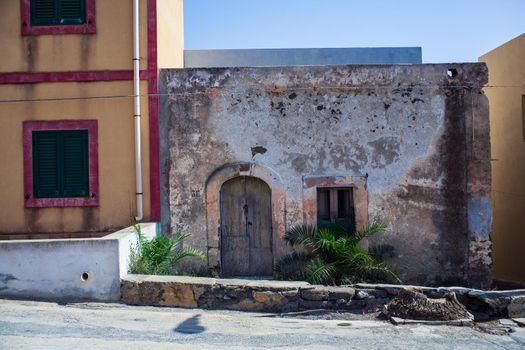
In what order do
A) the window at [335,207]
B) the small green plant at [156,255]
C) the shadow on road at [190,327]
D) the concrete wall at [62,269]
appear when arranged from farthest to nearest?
the window at [335,207] < the small green plant at [156,255] < the concrete wall at [62,269] < the shadow on road at [190,327]

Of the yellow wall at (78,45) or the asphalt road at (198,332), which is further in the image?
the yellow wall at (78,45)

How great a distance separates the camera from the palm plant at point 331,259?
980 centimetres

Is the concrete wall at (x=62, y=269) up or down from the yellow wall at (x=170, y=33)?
down

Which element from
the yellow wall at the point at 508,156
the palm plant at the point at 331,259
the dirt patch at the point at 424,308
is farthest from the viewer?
the yellow wall at the point at 508,156

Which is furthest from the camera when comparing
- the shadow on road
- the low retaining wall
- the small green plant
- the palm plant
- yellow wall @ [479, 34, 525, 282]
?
yellow wall @ [479, 34, 525, 282]

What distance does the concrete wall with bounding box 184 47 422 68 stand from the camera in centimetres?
1391

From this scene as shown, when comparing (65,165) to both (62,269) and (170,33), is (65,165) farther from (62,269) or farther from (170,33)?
(170,33)

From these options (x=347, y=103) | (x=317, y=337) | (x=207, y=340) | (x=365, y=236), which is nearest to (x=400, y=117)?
(x=347, y=103)

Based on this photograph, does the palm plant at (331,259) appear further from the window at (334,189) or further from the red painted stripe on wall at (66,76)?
the red painted stripe on wall at (66,76)

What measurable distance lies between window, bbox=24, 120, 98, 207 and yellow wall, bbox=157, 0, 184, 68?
1.96 metres

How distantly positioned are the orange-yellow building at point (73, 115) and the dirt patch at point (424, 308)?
471cm

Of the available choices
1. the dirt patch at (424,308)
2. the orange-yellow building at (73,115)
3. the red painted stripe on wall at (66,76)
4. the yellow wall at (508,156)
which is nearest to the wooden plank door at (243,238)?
the orange-yellow building at (73,115)

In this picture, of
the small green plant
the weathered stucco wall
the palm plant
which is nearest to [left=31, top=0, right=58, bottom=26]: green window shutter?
the weathered stucco wall

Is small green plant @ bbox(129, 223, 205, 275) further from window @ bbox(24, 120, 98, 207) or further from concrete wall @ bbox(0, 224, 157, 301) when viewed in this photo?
window @ bbox(24, 120, 98, 207)
